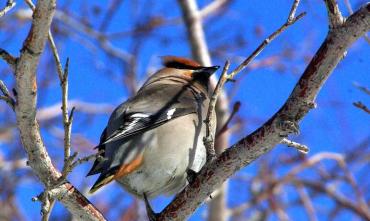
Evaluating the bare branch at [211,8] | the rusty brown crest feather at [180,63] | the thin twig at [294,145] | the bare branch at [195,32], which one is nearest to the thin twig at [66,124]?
the thin twig at [294,145]

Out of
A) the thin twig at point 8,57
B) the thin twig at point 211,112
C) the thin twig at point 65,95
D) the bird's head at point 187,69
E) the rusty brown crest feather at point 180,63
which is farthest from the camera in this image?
the rusty brown crest feather at point 180,63

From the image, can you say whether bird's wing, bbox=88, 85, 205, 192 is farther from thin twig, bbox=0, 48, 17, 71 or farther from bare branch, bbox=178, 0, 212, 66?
bare branch, bbox=178, 0, 212, 66

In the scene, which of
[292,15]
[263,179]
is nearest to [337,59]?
[292,15]

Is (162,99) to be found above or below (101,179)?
above

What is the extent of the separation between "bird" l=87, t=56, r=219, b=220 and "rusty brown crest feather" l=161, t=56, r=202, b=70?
1.07 metres

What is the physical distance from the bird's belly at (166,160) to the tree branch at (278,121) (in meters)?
0.54

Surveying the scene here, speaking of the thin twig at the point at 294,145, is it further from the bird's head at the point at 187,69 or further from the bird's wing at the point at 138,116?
the bird's head at the point at 187,69

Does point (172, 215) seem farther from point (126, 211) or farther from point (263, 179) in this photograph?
point (126, 211)

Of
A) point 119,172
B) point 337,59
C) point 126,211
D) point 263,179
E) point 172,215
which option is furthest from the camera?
point 126,211

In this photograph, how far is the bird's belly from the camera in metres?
3.87

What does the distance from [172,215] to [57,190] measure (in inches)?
22.9

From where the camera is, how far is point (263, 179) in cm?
754

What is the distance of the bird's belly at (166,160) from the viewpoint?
387 centimetres

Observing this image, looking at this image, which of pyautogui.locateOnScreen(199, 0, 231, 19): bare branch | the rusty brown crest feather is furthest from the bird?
pyautogui.locateOnScreen(199, 0, 231, 19): bare branch
